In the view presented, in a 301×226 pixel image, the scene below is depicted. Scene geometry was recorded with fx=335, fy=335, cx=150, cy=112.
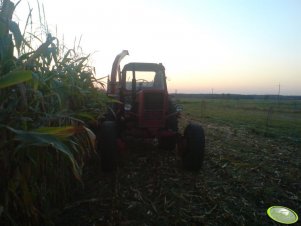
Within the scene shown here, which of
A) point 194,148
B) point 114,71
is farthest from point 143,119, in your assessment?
point 114,71

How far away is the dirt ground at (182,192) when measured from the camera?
10.9ft

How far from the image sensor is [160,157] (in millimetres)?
5938

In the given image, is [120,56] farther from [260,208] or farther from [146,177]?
[260,208]

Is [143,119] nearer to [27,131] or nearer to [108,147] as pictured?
[108,147]

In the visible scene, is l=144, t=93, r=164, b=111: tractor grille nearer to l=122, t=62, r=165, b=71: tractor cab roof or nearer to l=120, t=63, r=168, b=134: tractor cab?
l=120, t=63, r=168, b=134: tractor cab

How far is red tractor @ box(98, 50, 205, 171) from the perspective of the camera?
4617 millimetres

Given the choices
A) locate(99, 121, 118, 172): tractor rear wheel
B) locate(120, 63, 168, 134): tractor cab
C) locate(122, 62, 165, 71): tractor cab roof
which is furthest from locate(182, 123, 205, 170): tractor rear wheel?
locate(122, 62, 165, 71): tractor cab roof

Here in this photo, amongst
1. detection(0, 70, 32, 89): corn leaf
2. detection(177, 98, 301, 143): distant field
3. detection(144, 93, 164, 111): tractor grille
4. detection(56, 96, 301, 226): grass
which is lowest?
detection(177, 98, 301, 143): distant field

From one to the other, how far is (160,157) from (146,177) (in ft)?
4.25

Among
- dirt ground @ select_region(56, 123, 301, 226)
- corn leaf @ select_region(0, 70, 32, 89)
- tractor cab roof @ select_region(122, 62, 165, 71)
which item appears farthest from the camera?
tractor cab roof @ select_region(122, 62, 165, 71)

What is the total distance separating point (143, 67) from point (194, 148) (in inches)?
82.3

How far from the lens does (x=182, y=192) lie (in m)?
4.10

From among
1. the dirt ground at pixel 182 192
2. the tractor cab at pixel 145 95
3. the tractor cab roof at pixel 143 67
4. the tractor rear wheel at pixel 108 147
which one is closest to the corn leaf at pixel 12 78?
the dirt ground at pixel 182 192

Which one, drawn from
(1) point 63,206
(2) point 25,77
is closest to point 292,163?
(1) point 63,206
